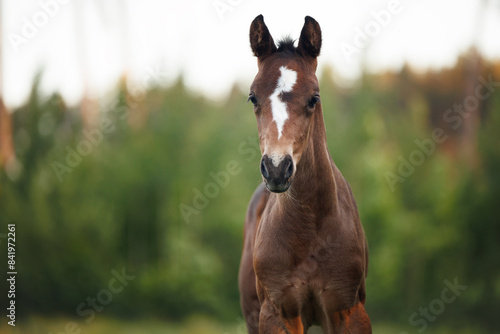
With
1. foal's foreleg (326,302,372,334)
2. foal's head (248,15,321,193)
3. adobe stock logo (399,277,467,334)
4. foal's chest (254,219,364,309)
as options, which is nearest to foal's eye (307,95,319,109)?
foal's head (248,15,321,193)

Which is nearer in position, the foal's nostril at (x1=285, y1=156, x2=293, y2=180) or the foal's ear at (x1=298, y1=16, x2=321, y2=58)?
the foal's nostril at (x1=285, y1=156, x2=293, y2=180)

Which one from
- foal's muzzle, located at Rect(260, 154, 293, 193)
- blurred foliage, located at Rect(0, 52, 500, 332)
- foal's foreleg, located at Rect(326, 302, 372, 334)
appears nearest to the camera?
foal's muzzle, located at Rect(260, 154, 293, 193)

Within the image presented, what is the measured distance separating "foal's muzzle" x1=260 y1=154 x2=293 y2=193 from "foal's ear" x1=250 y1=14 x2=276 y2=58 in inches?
53.8

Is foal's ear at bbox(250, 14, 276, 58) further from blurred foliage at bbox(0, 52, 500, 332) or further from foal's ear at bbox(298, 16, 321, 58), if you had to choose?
blurred foliage at bbox(0, 52, 500, 332)

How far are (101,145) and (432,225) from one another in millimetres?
11764

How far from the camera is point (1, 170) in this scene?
19.1 meters

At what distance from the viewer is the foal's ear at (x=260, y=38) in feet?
17.1

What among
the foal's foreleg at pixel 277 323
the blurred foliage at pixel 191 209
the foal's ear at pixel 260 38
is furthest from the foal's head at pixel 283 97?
the blurred foliage at pixel 191 209

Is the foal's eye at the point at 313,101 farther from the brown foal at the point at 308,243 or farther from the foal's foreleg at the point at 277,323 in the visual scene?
the foal's foreleg at the point at 277,323

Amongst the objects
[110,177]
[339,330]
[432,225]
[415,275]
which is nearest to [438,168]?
[432,225]

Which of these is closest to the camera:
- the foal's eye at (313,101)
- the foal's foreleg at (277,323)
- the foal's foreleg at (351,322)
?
the foal's eye at (313,101)

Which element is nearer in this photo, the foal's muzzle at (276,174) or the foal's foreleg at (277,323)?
the foal's muzzle at (276,174)

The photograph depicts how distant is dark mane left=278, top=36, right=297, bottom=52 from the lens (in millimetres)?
5242

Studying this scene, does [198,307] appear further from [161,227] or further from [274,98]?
[274,98]
